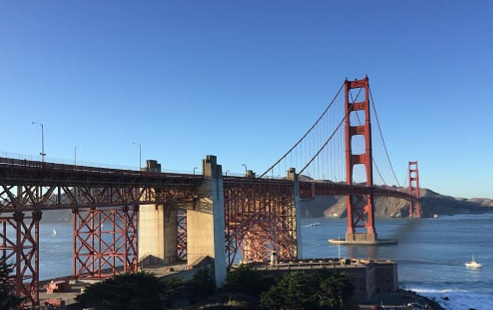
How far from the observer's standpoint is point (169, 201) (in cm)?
5147

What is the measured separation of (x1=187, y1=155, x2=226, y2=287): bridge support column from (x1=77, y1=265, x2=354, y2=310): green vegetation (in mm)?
3102

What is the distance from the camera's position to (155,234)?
5709 centimetres

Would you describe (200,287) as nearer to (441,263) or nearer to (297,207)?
(297,207)

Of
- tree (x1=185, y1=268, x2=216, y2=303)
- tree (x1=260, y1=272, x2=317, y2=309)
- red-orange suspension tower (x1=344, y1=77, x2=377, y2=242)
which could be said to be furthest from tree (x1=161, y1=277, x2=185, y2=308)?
red-orange suspension tower (x1=344, y1=77, x2=377, y2=242)

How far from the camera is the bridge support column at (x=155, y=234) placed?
5709 cm

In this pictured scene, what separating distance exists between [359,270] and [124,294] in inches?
1367

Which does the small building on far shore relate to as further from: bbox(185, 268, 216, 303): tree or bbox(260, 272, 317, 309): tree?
bbox(260, 272, 317, 309): tree

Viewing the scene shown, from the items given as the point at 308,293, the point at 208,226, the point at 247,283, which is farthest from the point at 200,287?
the point at 308,293

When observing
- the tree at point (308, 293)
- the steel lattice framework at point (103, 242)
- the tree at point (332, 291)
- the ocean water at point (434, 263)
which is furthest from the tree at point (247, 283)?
the ocean water at point (434, 263)

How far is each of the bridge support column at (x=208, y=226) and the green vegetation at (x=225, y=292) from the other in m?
3.10

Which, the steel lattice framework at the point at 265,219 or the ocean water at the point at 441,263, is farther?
the ocean water at the point at 441,263

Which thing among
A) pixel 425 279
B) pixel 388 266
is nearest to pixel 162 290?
pixel 388 266

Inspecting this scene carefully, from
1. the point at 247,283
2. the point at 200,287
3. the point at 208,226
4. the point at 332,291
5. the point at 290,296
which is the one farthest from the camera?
the point at 208,226

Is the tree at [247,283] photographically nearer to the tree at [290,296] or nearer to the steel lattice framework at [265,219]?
the tree at [290,296]
